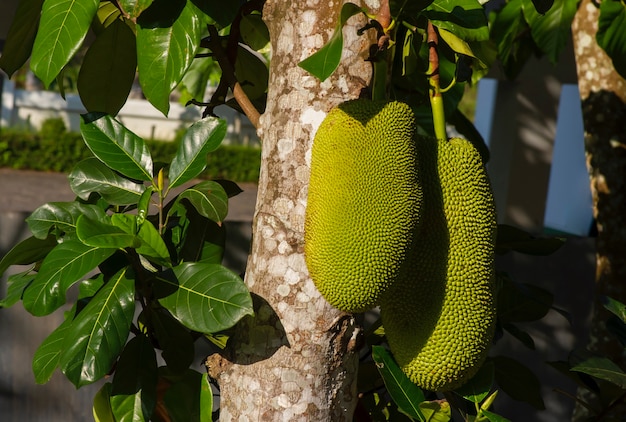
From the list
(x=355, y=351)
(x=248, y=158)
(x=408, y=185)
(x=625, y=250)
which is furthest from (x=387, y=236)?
(x=248, y=158)

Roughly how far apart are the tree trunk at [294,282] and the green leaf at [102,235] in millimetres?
145

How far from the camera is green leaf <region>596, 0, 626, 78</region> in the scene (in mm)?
1640

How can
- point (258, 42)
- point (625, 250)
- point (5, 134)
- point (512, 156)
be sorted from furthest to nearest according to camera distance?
point (5, 134) → point (512, 156) → point (625, 250) → point (258, 42)

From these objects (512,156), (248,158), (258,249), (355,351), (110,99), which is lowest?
(248,158)

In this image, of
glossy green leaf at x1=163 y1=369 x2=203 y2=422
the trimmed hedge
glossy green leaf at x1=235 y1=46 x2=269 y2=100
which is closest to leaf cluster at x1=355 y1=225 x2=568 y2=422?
glossy green leaf at x1=163 y1=369 x2=203 y2=422

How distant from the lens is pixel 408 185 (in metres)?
0.76

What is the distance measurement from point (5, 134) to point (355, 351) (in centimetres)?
1038

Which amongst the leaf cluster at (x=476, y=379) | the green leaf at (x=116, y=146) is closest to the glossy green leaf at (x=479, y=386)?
the leaf cluster at (x=476, y=379)

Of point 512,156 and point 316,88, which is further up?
point 316,88

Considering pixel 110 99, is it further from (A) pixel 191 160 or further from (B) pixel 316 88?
(B) pixel 316 88

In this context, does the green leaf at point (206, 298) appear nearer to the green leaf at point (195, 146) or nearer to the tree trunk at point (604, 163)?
the green leaf at point (195, 146)

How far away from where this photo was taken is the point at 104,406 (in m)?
1.07

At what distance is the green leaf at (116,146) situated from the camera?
996 mm

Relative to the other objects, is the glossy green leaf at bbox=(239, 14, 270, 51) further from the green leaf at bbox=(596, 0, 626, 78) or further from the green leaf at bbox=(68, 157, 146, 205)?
the green leaf at bbox=(596, 0, 626, 78)
